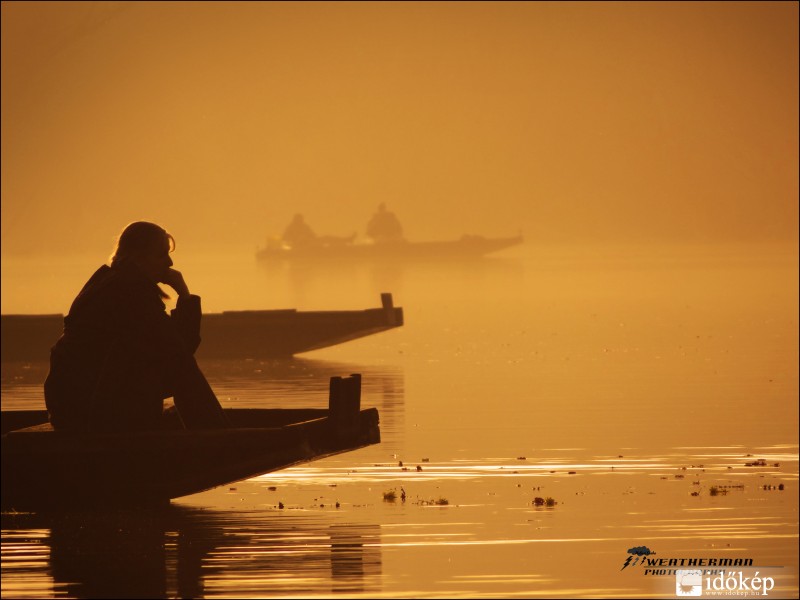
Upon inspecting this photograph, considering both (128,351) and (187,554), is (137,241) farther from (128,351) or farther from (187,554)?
(187,554)

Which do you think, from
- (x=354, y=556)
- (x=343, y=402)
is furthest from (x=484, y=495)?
(x=354, y=556)

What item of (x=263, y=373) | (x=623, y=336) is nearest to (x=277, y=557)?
(x=263, y=373)

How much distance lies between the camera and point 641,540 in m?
13.0

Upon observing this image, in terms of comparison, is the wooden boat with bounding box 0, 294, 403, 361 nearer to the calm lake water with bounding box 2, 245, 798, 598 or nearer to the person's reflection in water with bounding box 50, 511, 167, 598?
the calm lake water with bounding box 2, 245, 798, 598

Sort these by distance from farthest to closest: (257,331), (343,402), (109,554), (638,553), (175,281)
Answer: (257,331)
(343,402)
(175,281)
(638,553)
(109,554)

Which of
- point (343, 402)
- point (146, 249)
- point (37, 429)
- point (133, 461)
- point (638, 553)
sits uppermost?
point (146, 249)

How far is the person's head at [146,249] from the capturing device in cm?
1342

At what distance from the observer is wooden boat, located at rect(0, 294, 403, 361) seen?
35781 millimetres

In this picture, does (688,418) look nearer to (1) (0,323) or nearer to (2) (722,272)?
(1) (0,323)

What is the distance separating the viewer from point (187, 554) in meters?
12.4

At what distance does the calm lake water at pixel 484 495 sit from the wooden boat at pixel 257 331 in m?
0.68

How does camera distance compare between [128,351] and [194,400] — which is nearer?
[128,351]

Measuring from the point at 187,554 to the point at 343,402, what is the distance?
82.7 inches

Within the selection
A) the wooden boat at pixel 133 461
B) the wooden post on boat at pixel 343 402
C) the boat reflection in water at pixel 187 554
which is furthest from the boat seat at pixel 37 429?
the wooden post on boat at pixel 343 402
